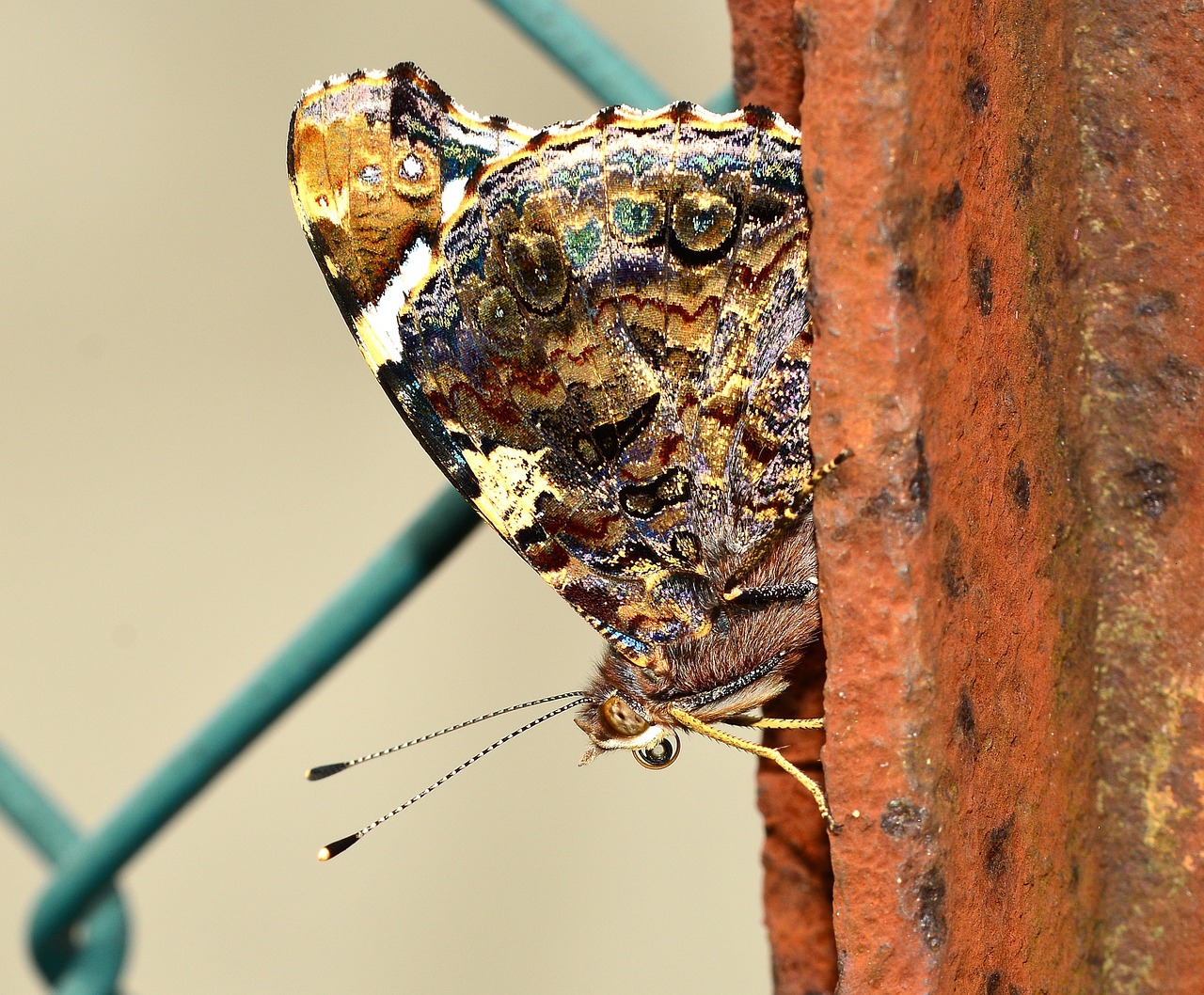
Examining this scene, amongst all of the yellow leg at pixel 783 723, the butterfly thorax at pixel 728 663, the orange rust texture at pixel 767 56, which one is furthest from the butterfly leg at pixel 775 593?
the orange rust texture at pixel 767 56

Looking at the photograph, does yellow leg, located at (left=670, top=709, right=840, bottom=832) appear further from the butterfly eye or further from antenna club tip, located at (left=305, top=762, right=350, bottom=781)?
antenna club tip, located at (left=305, top=762, right=350, bottom=781)

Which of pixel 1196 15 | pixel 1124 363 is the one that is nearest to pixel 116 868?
pixel 1124 363

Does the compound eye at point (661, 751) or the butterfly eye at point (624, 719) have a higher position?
the butterfly eye at point (624, 719)

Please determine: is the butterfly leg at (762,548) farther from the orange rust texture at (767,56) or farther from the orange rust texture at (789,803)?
the orange rust texture at (767,56)

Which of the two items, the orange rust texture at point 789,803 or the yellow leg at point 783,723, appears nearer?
the orange rust texture at point 789,803

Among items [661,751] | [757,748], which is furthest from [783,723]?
[661,751]

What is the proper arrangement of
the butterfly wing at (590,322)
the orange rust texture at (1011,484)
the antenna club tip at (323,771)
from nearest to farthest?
the orange rust texture at (1011,484)
the butterfly wing at (590,322)
the antenna club tip at (323,771)

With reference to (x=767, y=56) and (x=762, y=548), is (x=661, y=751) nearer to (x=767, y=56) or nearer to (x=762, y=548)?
(x=762, y=548)
